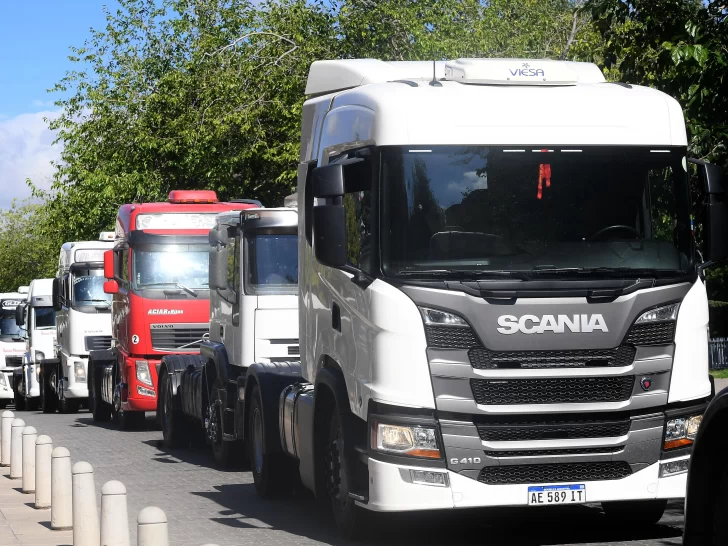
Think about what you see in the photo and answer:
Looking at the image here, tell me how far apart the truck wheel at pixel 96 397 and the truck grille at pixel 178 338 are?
355 centimetres

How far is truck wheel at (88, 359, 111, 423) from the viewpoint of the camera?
2391 cm

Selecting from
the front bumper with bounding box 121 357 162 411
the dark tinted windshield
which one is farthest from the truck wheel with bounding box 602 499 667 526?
the dark tinted windshield

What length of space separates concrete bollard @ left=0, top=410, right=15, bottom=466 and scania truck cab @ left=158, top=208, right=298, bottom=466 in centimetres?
233

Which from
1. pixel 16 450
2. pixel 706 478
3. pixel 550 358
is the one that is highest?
pixel 550 358

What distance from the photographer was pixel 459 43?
33.5 meters

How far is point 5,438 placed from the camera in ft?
52.9

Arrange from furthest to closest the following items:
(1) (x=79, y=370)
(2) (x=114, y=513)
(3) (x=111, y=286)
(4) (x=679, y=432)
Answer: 1. (1) (x=79, y=370)
2. (3) (x=111, y=286)
3. (4) (x=679, y=432)
4. (2) (x=114, y=513)

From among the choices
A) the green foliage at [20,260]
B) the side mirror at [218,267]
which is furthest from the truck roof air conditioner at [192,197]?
the green foliage at [20,260]

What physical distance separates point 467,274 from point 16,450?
291 inches

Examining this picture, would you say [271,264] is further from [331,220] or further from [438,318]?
[438,318]

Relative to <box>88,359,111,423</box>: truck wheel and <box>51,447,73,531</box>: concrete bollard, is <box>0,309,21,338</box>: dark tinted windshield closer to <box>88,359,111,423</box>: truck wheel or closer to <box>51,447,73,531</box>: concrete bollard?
<box>88,359,111,423</box>: truck wheel

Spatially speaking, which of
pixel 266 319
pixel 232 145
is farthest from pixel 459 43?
pixel 266 319

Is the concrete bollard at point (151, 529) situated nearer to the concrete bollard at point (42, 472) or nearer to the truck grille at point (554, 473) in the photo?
the truck grille at point (554, 473)

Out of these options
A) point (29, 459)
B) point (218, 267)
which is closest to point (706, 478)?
point (29, 459)
